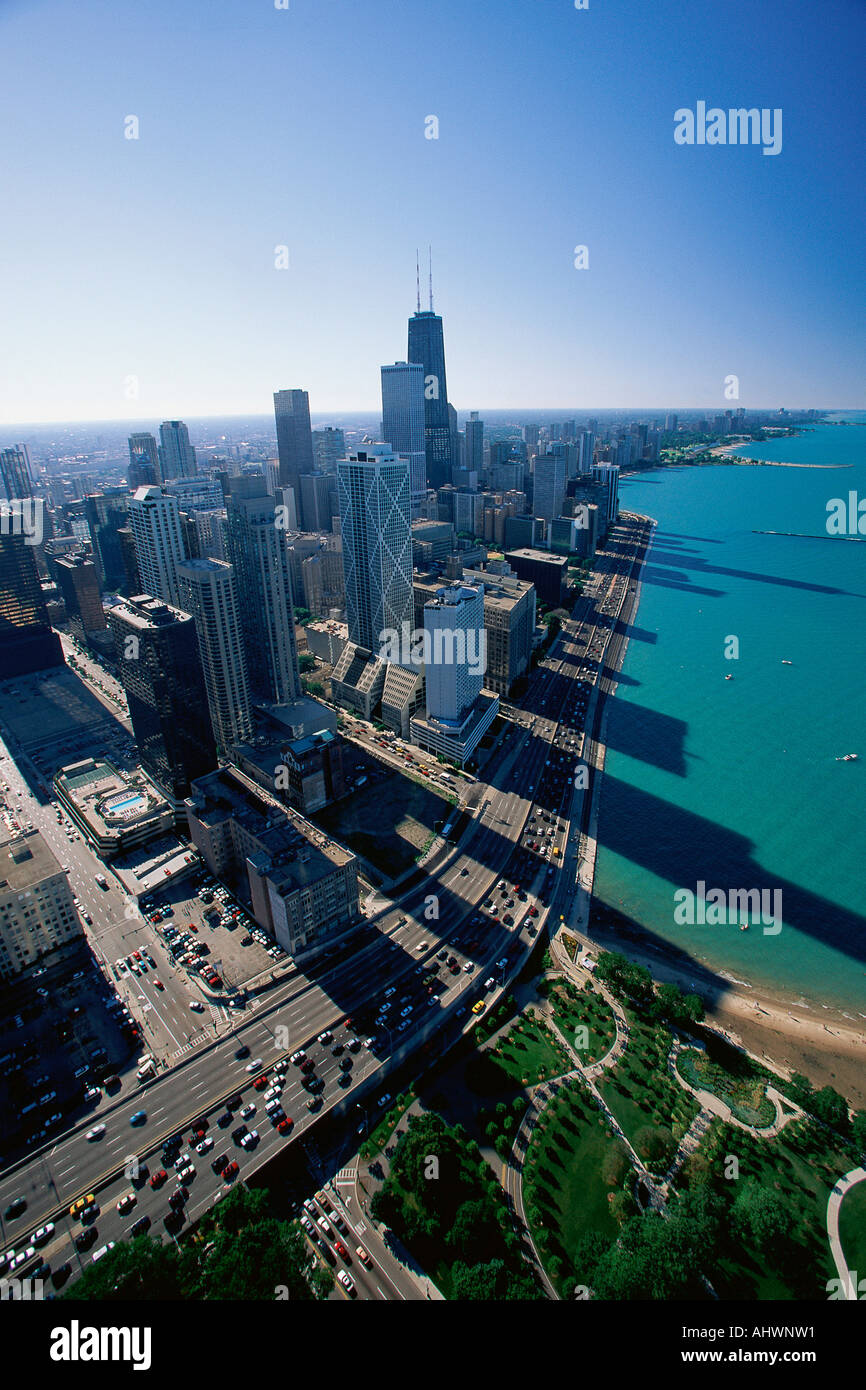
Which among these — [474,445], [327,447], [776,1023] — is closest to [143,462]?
[327,447]

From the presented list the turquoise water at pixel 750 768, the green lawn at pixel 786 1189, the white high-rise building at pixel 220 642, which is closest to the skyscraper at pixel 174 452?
the turquoise water at pixel 750 768

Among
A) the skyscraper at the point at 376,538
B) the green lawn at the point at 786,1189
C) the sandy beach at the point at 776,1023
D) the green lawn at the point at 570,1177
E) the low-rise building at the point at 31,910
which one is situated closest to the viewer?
the green lawn at the point at 786,1189

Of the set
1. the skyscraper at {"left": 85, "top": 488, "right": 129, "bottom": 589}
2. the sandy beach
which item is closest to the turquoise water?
the sandy beach

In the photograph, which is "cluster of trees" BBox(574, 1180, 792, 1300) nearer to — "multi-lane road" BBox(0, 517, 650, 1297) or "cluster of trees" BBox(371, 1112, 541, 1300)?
"cluster of trees" BBox(371, 1112, 541, 1300)

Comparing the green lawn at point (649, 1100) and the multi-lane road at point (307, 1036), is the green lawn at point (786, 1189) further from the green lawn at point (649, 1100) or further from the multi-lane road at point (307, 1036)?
the multi-lane road at point (307, 1036)

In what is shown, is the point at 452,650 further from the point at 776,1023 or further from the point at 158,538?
the point at 776,1023

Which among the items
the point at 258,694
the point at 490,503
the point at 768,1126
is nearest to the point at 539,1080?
the point at 768,1126

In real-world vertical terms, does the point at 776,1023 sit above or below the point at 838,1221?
above
